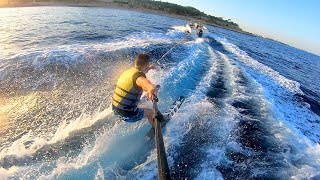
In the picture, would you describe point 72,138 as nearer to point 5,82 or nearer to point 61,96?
point 61,96

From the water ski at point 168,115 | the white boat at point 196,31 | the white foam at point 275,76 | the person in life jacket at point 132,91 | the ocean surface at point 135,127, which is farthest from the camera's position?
the white boat at point 196,31

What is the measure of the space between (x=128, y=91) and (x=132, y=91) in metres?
0.09

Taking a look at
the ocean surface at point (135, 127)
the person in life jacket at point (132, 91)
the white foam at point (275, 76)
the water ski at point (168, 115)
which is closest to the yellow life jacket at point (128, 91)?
the person in life jacket at point (132, 91)

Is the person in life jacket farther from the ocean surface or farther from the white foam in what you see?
the white foam

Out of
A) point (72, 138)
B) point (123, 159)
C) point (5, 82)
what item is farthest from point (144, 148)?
point (5, 82)

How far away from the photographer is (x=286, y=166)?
7.06 meters

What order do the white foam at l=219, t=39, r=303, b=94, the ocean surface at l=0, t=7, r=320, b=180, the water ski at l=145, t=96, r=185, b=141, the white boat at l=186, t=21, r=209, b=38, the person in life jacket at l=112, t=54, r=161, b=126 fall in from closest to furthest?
the ocean surface at l=0, t=7, r=320, b=180
the person in life jacket at l=112, t=54, r=161, b=126
the water ski at l=145, t=96, r=185, b=141
the white foam at l=219, t=39, r=303, b=94
the white boat at l=186, t=21, r=209, b=38

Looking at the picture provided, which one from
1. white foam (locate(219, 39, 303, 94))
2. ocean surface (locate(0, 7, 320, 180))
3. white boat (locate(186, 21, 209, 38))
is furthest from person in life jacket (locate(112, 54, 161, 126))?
white boat (locate(186, 21, 209, 38))

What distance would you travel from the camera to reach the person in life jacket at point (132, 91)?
20.7ft

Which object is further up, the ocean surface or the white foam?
the ocean surface

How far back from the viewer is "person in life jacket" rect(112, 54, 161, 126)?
632cm

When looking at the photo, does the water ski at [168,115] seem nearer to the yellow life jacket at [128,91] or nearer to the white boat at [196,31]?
the yellow life jacket at [128,91]

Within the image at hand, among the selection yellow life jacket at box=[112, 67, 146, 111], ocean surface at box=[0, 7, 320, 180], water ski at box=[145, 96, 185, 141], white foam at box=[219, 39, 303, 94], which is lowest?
white foam at box=[219, 39, 303, 94]

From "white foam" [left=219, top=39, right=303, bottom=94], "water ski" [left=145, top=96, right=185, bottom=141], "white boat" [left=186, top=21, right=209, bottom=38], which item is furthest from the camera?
"white boat" [left=186, top=21, right=209, bottom=38]
